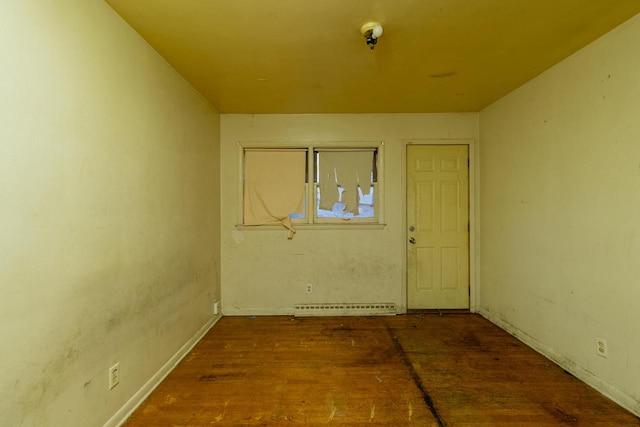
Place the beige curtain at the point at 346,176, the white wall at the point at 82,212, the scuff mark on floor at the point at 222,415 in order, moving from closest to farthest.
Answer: the white wall at the point at 82,212
the scuff mark on floor at the point at 222,415
the beige curtain at the point at 346,176

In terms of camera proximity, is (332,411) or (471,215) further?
(471,215)

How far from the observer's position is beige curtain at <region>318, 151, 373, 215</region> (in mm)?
3527

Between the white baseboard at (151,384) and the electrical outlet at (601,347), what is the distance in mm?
3168

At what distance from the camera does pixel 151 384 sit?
6.59 ft

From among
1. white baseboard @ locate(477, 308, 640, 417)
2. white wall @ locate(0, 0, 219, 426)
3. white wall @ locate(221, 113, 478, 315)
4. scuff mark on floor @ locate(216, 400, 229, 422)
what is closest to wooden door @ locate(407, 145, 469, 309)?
white wall @ locate(221, 113, 478, 315)

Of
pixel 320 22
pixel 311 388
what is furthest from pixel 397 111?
pixel 311 388

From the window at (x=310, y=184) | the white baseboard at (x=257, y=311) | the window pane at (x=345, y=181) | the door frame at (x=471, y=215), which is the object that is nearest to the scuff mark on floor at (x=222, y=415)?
the white baseboard at (x=257, y=311)

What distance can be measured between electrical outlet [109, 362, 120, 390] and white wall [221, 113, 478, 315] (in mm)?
1747

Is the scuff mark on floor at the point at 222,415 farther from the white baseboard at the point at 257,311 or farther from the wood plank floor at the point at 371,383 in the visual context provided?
the white baseboard at the point at 257,311

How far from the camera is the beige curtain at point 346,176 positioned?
353cm

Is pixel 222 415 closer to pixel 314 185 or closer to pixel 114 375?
pixel 114 375

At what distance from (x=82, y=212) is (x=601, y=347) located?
337 cm

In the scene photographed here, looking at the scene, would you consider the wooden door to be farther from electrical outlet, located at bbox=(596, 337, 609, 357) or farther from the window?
electrical outlet, located at bbox=(596, 337, 609, 357)

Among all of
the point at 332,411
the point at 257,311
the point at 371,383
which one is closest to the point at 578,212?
the point at 371,383
